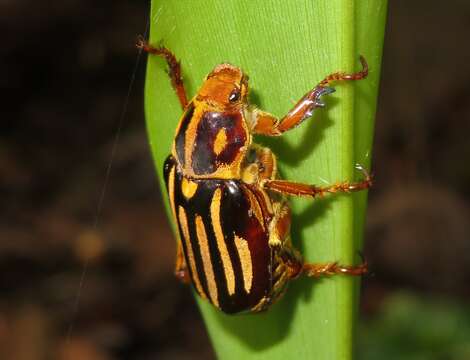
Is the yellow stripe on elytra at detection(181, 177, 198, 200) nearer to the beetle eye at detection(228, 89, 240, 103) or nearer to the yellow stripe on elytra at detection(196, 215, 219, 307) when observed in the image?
the yellow stripe on elytra at detection(196, 215, 219, 307)

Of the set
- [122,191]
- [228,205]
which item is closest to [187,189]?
[228,205]

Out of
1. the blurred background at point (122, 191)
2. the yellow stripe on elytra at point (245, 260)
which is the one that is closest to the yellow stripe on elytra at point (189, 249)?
the yellow stripe on elytra at point (245, 260)

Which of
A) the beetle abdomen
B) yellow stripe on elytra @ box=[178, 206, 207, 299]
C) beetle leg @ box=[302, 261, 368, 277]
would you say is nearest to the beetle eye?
the beetle abdomen

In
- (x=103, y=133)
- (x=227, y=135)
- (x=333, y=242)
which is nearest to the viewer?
(x=333, y=242)

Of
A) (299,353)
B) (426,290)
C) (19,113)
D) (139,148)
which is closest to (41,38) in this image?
(19,113)

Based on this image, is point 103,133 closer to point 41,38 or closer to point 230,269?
point 41,38

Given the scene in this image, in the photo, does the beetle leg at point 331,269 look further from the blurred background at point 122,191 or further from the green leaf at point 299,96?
the blurred background at point 122,191

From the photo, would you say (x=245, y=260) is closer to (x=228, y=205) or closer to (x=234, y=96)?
(x=228, y=205)
